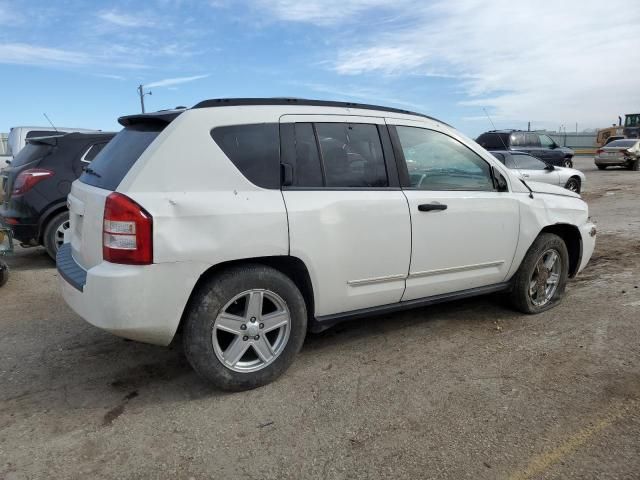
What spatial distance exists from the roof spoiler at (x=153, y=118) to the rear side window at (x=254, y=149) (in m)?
0.29

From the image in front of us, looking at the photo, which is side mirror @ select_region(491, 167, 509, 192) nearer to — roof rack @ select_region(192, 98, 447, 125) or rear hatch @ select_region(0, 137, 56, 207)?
roof rack @ select_region(192, 98, 447, 125)

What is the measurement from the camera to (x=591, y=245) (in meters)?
5.05

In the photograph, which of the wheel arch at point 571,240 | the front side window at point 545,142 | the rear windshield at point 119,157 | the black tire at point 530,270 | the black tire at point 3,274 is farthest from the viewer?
A: the front side window at point 545,142

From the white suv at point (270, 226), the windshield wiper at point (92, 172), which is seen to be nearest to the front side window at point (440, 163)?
the white suv at point (270, 226)

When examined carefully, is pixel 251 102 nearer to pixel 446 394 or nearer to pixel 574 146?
pixel 446 394

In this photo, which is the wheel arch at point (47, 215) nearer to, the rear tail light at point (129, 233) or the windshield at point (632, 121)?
the rear tail light at point (129, 233)

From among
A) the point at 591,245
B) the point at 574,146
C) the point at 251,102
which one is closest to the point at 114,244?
the point at 251,102

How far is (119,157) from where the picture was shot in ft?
11.0

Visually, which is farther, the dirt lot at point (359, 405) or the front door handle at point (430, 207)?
the front door handle at point (430, 207)

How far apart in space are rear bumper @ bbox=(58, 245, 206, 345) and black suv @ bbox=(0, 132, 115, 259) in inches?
162

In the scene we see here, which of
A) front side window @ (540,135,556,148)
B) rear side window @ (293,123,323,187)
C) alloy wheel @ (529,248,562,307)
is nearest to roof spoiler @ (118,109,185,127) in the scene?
rear side window @ (293,123,323,187)

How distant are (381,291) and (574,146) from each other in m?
55.0

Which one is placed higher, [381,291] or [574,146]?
[574,146]

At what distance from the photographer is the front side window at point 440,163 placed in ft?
12.6
